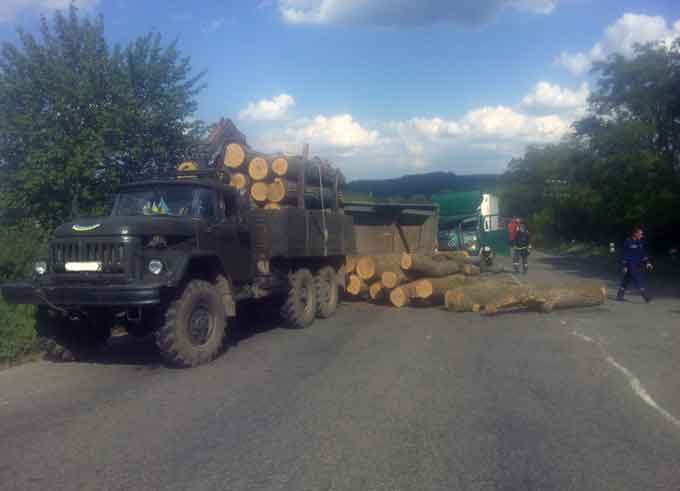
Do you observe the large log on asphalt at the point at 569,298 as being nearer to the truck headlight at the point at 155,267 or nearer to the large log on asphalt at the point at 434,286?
the large log on asphalt at the point at 434,286

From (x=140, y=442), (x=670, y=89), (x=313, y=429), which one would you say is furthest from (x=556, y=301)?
(x=670, y=89)

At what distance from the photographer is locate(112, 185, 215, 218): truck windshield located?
9133 mm

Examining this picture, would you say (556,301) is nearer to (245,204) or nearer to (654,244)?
(245,204)

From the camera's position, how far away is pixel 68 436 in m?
5.48

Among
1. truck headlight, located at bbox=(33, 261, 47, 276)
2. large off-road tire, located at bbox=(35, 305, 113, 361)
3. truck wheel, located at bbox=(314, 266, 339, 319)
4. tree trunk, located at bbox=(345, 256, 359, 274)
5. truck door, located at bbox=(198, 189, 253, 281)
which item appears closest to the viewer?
truck headlight, located at bbox=(33, 261, 47, 276)

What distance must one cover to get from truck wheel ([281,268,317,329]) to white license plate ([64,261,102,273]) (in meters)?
3.94

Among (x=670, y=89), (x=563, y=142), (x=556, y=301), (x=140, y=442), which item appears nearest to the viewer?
(x=140, y=442)

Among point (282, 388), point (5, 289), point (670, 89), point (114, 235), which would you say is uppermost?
point (670, 89)

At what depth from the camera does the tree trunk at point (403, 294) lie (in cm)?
1398

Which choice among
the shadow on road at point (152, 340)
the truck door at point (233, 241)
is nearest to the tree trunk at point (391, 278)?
the shadow on road at point (152, 340)

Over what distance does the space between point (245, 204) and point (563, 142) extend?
61064mm

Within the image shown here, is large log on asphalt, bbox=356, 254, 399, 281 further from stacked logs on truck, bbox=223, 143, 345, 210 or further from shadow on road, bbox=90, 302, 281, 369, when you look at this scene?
stacked logs on truck, bbox=223, 143, 345, 210

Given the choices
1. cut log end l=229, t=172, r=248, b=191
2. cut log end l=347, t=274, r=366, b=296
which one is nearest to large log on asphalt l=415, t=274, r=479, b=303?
cut log end l=347, t=274, r=366, b=296

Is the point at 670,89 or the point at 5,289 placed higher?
the point at 670,89
